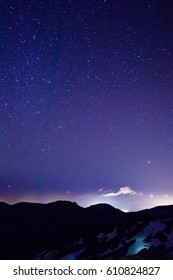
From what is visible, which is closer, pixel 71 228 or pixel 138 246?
pixel 138 246

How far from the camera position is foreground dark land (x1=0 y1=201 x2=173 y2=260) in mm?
82125

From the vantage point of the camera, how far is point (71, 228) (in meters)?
170

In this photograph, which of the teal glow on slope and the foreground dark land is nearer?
the teal glow on slope

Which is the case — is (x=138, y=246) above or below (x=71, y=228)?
below

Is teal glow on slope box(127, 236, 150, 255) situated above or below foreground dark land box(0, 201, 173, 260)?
below

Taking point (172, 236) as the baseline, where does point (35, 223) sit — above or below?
above
